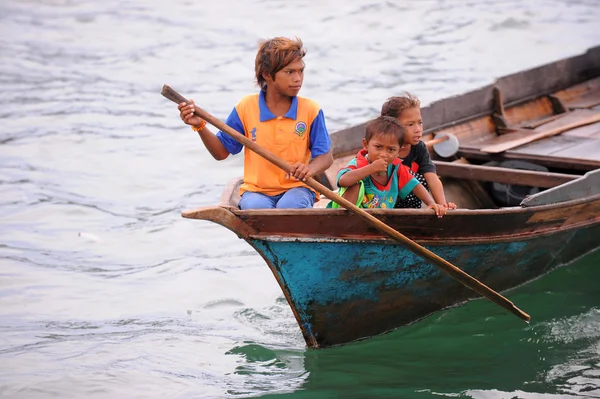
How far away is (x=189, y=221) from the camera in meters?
8.04

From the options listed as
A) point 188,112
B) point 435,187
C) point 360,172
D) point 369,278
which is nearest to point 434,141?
point 435,187

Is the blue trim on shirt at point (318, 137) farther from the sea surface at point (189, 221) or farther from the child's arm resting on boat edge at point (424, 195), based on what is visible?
the sea surface at point (189, 221)

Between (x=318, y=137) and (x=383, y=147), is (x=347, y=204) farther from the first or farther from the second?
(x=318, y=137)

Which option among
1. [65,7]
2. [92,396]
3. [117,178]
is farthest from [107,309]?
[65,7]

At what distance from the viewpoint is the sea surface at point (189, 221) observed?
4.84 meters

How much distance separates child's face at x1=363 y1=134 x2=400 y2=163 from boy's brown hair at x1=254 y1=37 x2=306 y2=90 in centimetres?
58

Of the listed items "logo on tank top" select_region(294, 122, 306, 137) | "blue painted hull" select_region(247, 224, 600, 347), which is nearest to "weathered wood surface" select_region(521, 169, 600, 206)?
"blue painted hull" select_region(247, 224, 600, 347)

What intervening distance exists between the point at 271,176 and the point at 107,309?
2093 millimetres

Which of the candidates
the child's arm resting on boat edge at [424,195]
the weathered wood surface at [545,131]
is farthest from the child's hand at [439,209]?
the weathered wood surface at [545,131]

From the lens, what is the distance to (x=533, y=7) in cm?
1741

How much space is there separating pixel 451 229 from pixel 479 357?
762 millimetres

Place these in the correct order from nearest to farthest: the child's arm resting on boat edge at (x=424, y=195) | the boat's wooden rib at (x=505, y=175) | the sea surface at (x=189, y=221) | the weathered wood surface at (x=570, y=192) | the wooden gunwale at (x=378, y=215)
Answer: the wooden gunwale at (x=378, y=215) < the child's arm resting on boat edge at (x=424, y=195) < the sea surface at (x=189, y=221) < the weathered wood surface at (x=570, y=192) < the boat's wooden rib at (x=505, y=175)

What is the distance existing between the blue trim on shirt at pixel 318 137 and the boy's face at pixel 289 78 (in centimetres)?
22

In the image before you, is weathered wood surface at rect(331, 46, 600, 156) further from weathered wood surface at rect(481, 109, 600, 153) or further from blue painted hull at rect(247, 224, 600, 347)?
blue painted hull at rect(247, 224, 600, 347)
